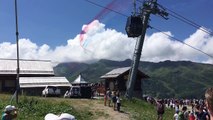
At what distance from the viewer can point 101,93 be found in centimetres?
5944

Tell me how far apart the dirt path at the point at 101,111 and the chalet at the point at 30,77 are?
1962 centimetres

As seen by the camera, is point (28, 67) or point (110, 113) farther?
point (28, 67)

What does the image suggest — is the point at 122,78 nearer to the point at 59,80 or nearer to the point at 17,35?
the point at 59,80

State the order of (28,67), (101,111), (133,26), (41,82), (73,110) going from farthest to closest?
(28,67) < (41,82) < (133,26) < (101,111) < (73,110)

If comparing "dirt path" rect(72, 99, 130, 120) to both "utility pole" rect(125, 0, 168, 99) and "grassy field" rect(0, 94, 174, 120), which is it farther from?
"utility pole" rect(125, 0, 168, 99)

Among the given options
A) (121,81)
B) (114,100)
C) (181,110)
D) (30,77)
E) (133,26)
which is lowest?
(181,110)

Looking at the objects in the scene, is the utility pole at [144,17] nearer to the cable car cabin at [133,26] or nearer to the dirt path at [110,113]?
the cable car cabin at [133,26]

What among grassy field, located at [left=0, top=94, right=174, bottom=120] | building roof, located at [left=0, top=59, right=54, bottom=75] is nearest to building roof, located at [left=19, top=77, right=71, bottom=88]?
building roof, located at [left=0, top=59, right=54, bottom=75]

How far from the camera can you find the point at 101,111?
3666 cm

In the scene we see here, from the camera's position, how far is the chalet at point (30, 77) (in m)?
62.7

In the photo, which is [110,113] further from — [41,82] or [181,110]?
[41,82]

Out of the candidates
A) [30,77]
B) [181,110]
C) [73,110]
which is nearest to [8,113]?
[181,110]

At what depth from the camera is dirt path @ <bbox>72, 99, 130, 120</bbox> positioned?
34903 mm

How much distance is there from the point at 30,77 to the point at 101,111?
3149 cm
